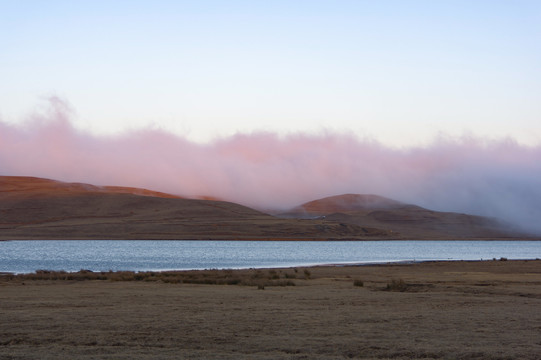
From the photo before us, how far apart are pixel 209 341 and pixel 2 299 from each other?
36.8ft

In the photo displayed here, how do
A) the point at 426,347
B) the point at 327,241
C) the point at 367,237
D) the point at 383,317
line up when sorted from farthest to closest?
the point at 367,237 → the point at 327,241 → the point at 383,317 → the point at 426,347

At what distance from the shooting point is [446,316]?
18750 millimetres

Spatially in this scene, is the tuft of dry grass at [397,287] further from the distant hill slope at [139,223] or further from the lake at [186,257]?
the distant hill slope at [139,223]

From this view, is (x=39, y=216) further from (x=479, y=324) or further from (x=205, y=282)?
(x=479, y=324)

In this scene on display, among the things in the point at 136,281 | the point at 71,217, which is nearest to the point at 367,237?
the point at 71,217

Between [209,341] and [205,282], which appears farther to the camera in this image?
[205,282]

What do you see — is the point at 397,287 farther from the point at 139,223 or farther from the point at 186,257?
the point at 139,223

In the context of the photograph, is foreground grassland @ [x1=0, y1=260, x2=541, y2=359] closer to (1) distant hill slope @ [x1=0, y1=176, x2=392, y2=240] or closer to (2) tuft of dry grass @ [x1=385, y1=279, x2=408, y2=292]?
(2) tuft of dry grass @ [x1=385, y1=279, x2=408, y2=292]

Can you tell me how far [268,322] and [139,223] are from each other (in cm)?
15181

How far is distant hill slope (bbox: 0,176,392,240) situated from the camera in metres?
149

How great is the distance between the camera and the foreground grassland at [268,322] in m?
13.5

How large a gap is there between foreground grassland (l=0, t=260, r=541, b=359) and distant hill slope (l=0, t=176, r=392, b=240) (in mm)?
119433

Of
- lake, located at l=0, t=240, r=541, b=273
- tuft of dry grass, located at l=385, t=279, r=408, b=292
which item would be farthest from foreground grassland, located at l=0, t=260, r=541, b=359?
lake, located at l=0, t=240, r=541, b=273

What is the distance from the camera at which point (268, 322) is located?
17391 millimetres
